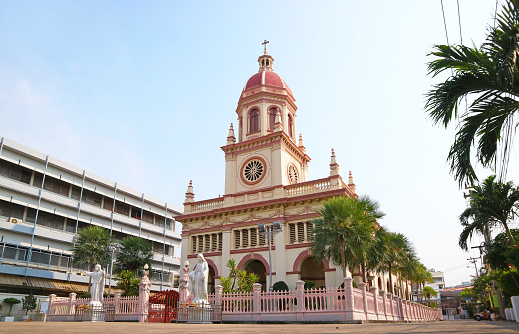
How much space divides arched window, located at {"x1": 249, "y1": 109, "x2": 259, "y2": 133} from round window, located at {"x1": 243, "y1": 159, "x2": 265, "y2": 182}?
3527 mm

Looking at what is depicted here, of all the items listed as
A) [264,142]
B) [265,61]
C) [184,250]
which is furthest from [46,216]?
[265,61]

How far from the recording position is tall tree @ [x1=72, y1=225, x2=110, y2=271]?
111ft

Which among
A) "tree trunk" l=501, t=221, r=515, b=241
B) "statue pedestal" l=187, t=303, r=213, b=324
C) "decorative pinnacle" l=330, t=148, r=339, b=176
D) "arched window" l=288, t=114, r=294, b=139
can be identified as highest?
"arched window" l=288, t=114, r=294, b=139

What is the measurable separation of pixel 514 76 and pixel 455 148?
6.21ft

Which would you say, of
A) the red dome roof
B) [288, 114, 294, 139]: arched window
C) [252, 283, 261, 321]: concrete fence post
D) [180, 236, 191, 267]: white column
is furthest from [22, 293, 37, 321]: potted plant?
[288, 114, 294, 139]: arched window

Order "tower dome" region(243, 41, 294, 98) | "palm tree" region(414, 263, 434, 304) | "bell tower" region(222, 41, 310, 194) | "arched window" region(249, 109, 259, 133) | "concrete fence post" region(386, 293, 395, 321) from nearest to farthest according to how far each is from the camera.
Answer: "concrete fence post" region(386, 293, 395, 321) → "bell tower" region(222, 41, 310, 194) → "arched window" region(249, 109, 259, 133) → "tower dome" region(243, 41, 294, 98) → "palm tree" region(414, 263, 434, 304)

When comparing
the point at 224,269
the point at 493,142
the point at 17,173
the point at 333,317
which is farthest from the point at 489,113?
the point at 17,173

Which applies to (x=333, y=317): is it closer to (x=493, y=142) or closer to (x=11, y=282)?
(x=493, y=142)

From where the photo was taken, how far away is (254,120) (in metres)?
36.5

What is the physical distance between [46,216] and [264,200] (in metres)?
27.5

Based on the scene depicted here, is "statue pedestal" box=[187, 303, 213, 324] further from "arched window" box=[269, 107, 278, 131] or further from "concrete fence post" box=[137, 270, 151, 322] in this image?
"arched window" box=[269, 107, 278, 131]

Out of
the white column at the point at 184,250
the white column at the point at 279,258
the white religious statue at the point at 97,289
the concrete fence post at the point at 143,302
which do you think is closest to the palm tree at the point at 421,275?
the white column at the point at 279,258

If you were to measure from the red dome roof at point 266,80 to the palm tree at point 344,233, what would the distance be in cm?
1834

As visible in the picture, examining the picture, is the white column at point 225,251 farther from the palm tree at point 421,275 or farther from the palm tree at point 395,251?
the palm tree at point 421,275
